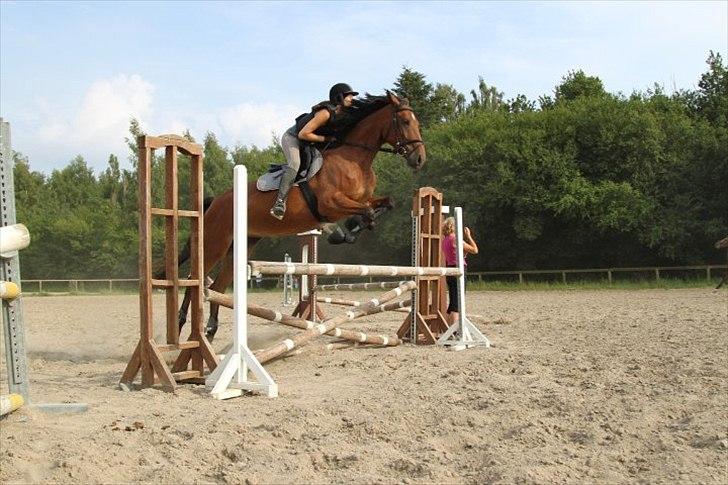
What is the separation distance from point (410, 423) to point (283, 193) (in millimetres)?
3240

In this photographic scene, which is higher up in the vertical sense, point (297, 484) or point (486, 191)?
point (486, 191)

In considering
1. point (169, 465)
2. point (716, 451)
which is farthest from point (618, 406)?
point (169, 465)

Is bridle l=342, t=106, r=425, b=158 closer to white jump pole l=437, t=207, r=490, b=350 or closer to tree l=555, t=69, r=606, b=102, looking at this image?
white jump pole l=437, t=207, r=490, b=350

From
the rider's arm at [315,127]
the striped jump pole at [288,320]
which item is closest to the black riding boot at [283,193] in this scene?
the rider's arm at [315,127]

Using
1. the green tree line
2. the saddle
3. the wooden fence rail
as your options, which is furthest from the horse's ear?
the green tree line

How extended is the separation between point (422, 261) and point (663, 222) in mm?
19972

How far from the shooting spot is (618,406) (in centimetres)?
416

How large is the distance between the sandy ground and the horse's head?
1.76m

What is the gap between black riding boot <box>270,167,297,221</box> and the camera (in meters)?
6.53

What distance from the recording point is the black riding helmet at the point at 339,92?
695cm

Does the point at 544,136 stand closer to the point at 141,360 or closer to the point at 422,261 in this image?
the point at 422,261

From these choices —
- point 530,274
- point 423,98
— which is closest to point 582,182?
point 530,274

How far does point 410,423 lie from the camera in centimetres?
374

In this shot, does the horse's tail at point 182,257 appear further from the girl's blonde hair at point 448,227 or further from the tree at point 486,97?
the tree at point 486,97
